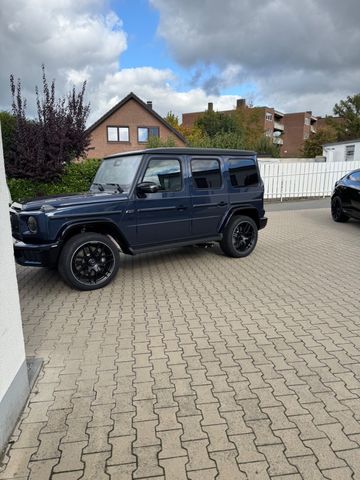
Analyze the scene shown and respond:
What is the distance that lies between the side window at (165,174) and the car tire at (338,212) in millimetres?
6642

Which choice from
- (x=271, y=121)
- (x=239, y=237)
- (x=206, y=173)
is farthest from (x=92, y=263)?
(x=271, y=121)

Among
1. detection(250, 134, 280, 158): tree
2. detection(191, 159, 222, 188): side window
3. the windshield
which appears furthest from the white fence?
detection(250, 134, 280, 158): tree

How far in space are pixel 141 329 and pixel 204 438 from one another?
5.67ft

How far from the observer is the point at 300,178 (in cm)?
1711

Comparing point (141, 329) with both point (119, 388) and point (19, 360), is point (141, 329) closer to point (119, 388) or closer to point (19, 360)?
point (119, 388)

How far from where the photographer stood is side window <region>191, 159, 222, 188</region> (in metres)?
6.01

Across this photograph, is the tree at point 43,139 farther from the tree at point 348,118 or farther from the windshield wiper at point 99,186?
the tree at point 348,118

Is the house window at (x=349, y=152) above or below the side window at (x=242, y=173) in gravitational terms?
above

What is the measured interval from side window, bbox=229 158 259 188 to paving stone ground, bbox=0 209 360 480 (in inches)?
74.0

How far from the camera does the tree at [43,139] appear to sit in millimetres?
11461

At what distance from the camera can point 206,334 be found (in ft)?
12.5

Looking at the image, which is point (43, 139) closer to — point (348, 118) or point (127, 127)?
point (127, 127)

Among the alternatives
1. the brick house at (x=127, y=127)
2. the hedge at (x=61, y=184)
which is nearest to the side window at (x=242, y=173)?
the hedge at (x=61, y=184)

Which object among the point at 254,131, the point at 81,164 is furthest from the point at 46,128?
the point at 254,131
